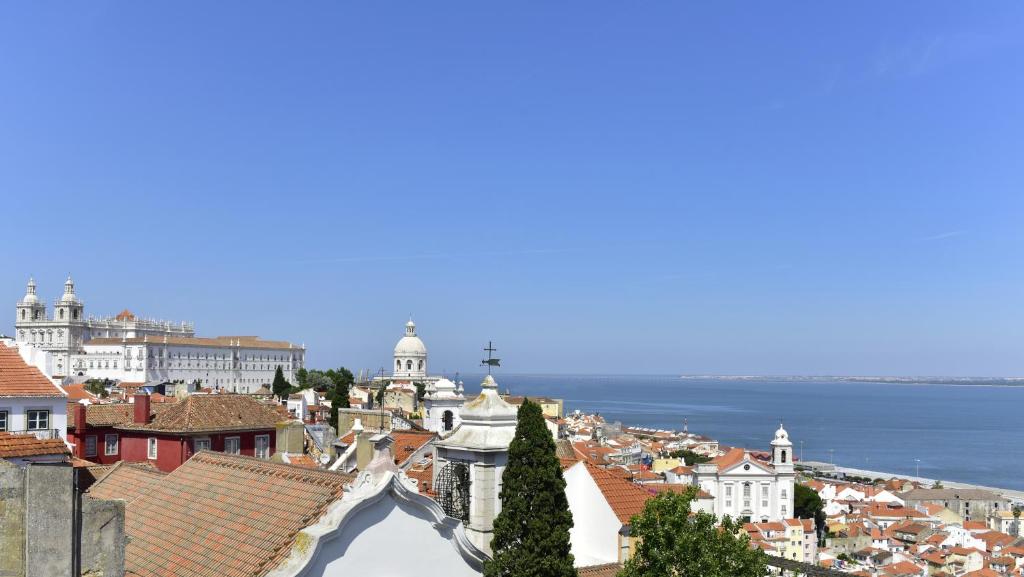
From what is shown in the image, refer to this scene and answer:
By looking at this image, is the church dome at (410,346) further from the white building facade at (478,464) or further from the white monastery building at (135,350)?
the white building facade at (478,464)

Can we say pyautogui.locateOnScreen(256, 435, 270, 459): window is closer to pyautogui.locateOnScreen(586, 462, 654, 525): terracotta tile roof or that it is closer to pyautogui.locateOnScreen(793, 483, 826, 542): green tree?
pyautogui.locateOnScreen(586, 462, 654, 525): terracotta tile roof

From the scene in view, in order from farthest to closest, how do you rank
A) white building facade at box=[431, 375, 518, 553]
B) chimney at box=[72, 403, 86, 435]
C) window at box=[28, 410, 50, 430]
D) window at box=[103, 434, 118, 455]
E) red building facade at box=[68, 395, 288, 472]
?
1. window at box=[103, 434, 118, 455]
2. chimney at box=[72, 403, 86, 435]
3. red building facade at box=[68, 395, 288, 472]
4. window at box=[28, 410, 50, 430]
5. white building facade at box=[431, 375, 518, 553]

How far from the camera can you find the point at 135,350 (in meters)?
156

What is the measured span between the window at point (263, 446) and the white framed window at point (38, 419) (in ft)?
26.2

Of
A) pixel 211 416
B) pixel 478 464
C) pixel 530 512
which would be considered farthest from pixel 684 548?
pixel 211 416

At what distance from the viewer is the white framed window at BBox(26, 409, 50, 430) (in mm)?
22922

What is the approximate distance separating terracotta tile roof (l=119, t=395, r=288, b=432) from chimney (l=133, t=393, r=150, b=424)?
7.1 inches

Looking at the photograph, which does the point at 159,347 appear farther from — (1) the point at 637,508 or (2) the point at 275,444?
(1) the point at 637,508

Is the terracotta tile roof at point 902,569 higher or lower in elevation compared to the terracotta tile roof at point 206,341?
lower

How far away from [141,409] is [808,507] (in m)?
68.9

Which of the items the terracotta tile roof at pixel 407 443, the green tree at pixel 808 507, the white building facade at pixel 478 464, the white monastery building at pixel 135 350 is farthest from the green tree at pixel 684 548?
the white monastery building at pixel 135 350

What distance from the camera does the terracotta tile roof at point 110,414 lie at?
3039 centimetres

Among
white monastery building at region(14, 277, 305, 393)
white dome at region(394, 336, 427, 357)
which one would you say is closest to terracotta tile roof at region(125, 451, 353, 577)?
white dome at region(394, 336, 427, 357)

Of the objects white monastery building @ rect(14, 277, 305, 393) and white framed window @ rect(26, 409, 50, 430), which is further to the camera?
white monastery building @ rect(14, 277, 305, 393)
